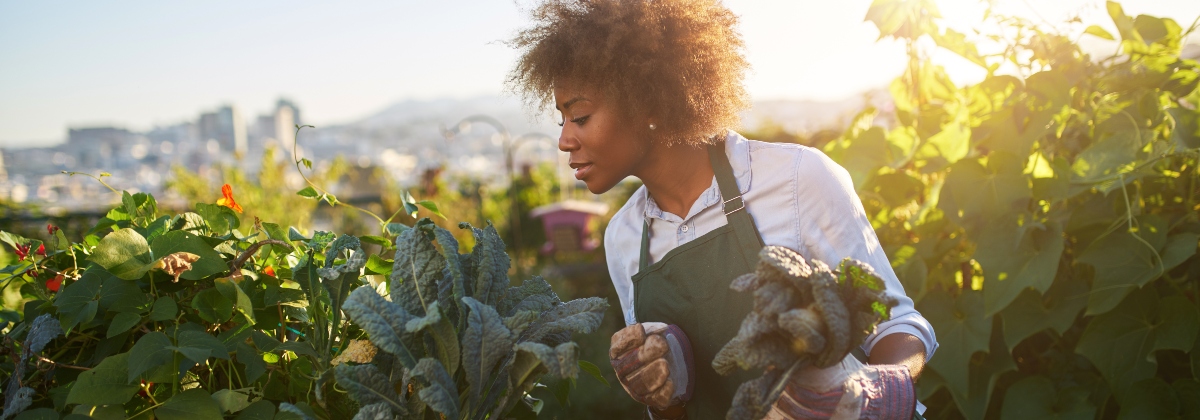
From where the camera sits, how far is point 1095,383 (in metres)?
1.94

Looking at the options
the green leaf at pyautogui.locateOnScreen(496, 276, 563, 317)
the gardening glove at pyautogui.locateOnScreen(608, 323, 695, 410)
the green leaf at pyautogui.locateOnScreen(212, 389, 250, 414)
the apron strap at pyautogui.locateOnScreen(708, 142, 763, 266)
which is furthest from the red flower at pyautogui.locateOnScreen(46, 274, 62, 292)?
the apron strap at pyautogui.locateOnScreen(708, 142, 763, 266)

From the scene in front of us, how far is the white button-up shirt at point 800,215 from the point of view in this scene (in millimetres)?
1284

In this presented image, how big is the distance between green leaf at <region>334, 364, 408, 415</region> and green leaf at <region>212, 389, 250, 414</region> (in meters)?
0.22

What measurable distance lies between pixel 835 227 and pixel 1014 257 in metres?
0.84

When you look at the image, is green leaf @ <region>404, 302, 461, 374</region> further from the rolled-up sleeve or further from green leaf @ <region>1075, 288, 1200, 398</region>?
green leaf @ <region>1075, 288, 1200, 398</region>

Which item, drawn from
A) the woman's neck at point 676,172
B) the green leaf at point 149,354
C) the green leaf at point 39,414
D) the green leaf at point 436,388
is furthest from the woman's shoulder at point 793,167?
the green leaf at point 39,414

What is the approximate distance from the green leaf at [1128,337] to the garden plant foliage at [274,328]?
1.50 meters

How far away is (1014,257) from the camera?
6.20ft

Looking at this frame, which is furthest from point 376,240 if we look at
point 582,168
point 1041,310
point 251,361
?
point 1041,310

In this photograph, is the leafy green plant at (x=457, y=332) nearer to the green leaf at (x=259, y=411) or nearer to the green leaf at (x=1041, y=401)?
the green leaf at (x=259, y=411)

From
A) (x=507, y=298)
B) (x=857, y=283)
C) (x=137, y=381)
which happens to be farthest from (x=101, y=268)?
(x=857, y=283)

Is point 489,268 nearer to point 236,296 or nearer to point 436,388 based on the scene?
point 436,388

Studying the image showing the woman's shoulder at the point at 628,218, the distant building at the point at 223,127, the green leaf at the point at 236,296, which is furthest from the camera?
the distant building at the point at 223,127

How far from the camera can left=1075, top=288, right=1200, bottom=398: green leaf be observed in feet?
5.95
